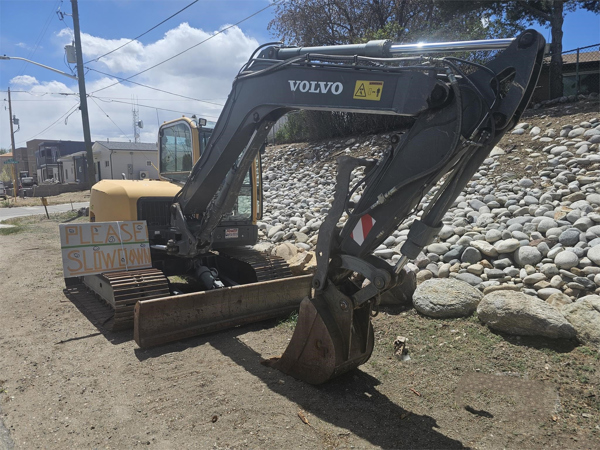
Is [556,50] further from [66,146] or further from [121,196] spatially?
[66,146]

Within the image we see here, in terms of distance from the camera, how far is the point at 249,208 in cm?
722

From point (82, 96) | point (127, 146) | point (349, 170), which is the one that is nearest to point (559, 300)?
point (349, 170)

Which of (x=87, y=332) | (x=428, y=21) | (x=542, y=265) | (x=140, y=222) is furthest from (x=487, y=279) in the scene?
(x=428, y=21)

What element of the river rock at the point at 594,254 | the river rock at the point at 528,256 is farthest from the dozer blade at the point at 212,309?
the river rock at the point at 594,254

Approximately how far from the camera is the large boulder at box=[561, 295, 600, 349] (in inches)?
189

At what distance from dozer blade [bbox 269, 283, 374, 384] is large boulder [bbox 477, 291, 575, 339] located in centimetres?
177

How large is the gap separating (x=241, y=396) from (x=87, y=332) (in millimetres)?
2722

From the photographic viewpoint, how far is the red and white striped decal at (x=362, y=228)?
3.75 metres

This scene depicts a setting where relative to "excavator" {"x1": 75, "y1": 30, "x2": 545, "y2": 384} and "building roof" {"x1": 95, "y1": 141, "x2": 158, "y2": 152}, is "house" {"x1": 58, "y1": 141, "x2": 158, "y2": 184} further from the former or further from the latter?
"excavator" {"x1": 75, "y1": 30, "x2": 545, "y2": 384}

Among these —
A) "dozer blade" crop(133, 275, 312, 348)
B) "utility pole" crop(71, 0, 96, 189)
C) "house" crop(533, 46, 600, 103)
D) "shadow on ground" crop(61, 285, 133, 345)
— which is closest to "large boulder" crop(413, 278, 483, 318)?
"dozer blade" crop(133, 275, 312, 348)

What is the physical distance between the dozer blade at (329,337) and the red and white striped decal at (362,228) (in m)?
0.51

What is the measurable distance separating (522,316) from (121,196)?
527cm

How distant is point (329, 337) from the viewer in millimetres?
4027

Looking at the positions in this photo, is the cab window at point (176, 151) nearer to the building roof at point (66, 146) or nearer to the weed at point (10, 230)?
the weed at point (10, 230)
